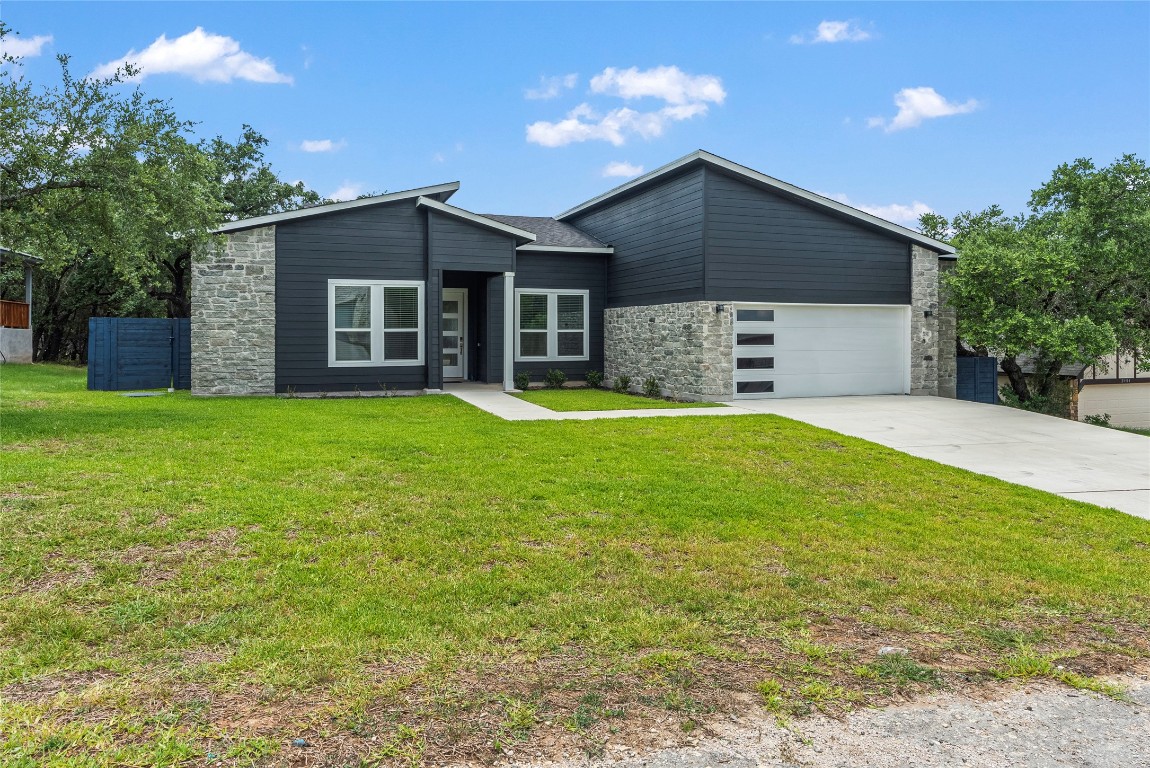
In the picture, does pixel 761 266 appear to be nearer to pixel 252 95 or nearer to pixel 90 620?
pixel 90 620

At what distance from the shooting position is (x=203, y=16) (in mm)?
14648

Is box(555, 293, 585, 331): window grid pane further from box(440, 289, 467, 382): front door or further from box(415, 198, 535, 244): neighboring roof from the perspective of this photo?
box(415, 198, 535, 244): neighboring roof

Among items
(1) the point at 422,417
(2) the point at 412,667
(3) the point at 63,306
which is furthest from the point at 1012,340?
(3) the point at 63,306

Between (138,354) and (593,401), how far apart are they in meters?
10.1

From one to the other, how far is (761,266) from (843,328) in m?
2.48

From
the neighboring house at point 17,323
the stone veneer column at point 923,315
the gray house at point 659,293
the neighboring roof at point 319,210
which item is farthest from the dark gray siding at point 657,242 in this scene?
the neighboring house at point 17,323

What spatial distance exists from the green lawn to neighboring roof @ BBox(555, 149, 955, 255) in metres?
7.93

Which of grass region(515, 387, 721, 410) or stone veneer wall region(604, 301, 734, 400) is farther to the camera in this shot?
stone veneer wall region(604, 301, 734, 400)

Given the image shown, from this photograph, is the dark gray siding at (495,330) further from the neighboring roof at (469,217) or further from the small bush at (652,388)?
the small bush at (652,388)

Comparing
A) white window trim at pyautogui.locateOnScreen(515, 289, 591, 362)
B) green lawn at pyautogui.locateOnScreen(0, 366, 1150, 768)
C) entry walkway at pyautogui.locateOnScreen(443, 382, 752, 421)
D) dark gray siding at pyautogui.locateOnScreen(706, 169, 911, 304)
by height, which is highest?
dark gray siding at pyautogui.locateOnScreen(706, 169, 911, 304)

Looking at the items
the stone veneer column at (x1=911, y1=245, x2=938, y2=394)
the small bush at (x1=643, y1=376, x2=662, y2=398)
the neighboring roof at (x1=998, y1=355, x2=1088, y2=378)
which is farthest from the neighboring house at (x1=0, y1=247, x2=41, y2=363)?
the neighboring roof at (x1=998, y1=355, x2=1088, y2=378)

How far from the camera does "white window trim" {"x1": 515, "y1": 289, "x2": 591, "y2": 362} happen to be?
17.3 meters

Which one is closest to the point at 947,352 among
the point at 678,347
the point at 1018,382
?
the point at 1018,382

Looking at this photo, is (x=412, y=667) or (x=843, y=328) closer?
(x=412, y=667)
